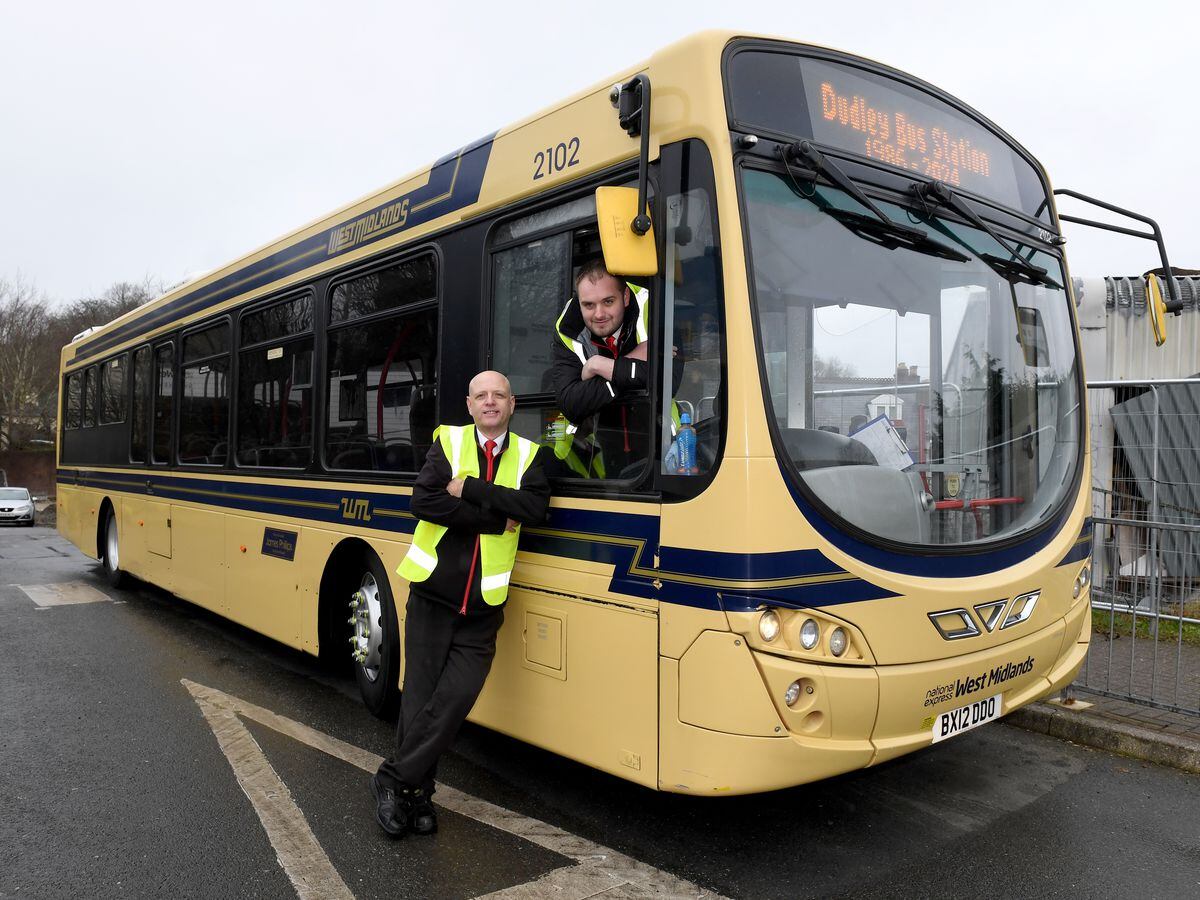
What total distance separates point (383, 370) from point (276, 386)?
1.54 meters

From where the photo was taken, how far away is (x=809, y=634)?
3094 millimetres

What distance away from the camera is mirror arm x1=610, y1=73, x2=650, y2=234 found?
3.15m

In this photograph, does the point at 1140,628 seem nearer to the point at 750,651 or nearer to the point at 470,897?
the point at 750,651

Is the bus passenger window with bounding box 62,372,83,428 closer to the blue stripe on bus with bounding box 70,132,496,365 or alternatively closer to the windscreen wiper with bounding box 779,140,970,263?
→ the blue stripe on bus with bounding box 70,132,496,365

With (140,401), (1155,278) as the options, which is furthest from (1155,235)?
(140,401)

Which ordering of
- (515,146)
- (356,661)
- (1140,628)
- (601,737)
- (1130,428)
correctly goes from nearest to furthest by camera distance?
(601,737)
(515,146)
(356,661)
(1140,628)
(1130,428)

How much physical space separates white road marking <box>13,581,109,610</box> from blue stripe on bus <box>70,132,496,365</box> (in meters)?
3.57

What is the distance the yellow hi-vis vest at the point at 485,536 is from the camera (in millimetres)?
Answer: 3680

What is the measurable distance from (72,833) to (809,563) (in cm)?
328

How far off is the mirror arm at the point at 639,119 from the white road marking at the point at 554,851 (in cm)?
238

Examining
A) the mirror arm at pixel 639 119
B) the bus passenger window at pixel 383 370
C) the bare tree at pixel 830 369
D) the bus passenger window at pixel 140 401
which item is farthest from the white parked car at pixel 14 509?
the bare tree at pixel 830 369

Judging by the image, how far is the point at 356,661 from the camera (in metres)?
5.35

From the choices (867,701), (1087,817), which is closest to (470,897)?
(867,701)

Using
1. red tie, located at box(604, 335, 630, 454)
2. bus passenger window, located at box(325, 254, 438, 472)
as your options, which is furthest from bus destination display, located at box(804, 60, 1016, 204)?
bus passenger window, located at box(325, 254, 438, 472)
